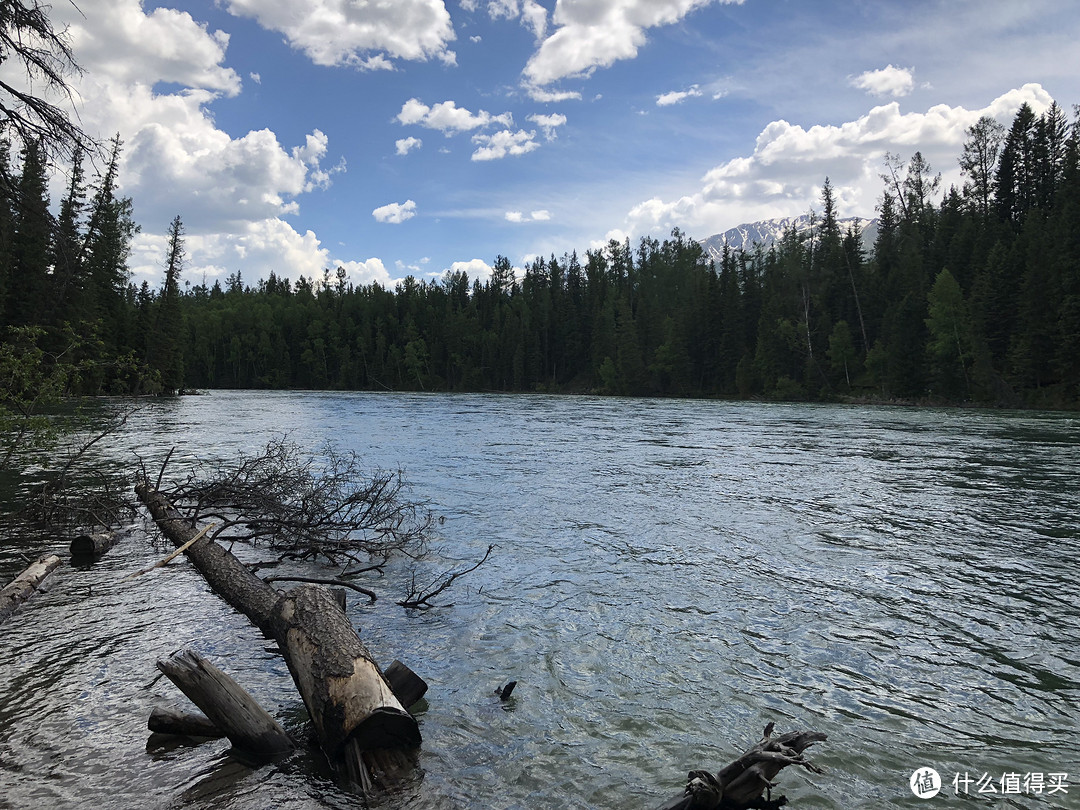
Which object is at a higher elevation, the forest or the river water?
the forest

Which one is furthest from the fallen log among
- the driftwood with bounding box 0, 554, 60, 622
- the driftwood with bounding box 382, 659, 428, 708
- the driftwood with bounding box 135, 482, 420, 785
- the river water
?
the driftwood with bounding box 0, 554, 60, 622

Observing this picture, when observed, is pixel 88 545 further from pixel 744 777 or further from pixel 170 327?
pixel 170 327

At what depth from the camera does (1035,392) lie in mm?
46781

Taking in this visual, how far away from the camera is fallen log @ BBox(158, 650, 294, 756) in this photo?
435 centimetres

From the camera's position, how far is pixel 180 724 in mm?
4547

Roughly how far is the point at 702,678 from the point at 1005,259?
61532mm

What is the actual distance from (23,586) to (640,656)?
691 cm

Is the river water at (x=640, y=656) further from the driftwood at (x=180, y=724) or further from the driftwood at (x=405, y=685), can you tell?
the driftwood at (x=405, y=685)

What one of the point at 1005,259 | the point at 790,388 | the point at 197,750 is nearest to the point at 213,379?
the point at 790,388

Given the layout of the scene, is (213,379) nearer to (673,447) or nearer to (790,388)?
(790,388)

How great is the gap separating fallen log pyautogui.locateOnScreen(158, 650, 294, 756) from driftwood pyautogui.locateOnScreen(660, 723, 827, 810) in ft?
9.02
